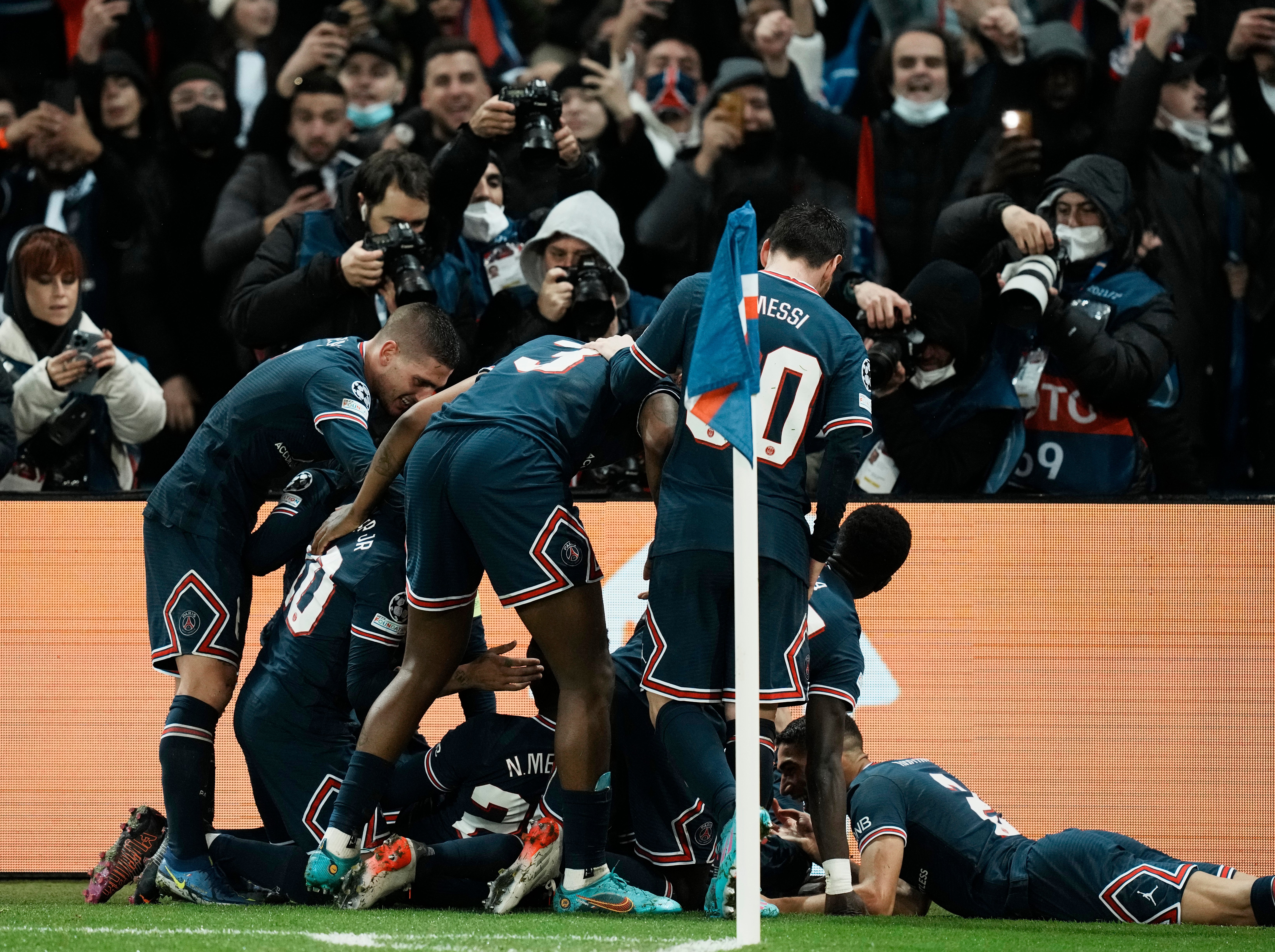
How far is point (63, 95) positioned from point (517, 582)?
4.54 meters

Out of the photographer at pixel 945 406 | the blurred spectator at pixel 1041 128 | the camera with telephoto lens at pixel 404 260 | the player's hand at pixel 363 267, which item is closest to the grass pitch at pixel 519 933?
the photographer at pixel 945 406

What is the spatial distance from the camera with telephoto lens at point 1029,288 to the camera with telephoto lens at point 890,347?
39cm

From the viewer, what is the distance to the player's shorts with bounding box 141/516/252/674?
5051 mm

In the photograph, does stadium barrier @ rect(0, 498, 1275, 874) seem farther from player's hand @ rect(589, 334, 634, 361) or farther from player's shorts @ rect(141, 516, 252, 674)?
player's hand @ rect(589, 334, 634, 361)

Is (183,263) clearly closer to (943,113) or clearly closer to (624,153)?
(624,153)

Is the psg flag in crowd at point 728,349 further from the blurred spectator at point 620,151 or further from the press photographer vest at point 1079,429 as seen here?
the blurred spectator at point 620,151

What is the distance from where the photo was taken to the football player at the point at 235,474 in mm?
4945

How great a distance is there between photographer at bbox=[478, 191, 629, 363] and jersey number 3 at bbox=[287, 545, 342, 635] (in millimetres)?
1590

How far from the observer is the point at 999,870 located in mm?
4621

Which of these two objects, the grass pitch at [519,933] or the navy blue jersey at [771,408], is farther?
the navy blue jersey at [771,408]

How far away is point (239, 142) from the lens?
7.30 meters

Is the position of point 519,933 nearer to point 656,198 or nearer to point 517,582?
point 517,582

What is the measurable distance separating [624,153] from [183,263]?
225cm

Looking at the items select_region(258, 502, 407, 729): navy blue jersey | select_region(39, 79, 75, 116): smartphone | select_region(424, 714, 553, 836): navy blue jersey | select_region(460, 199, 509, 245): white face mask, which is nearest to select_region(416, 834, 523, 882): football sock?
select_region(424, 714, 553, 836): navy blue jersey
